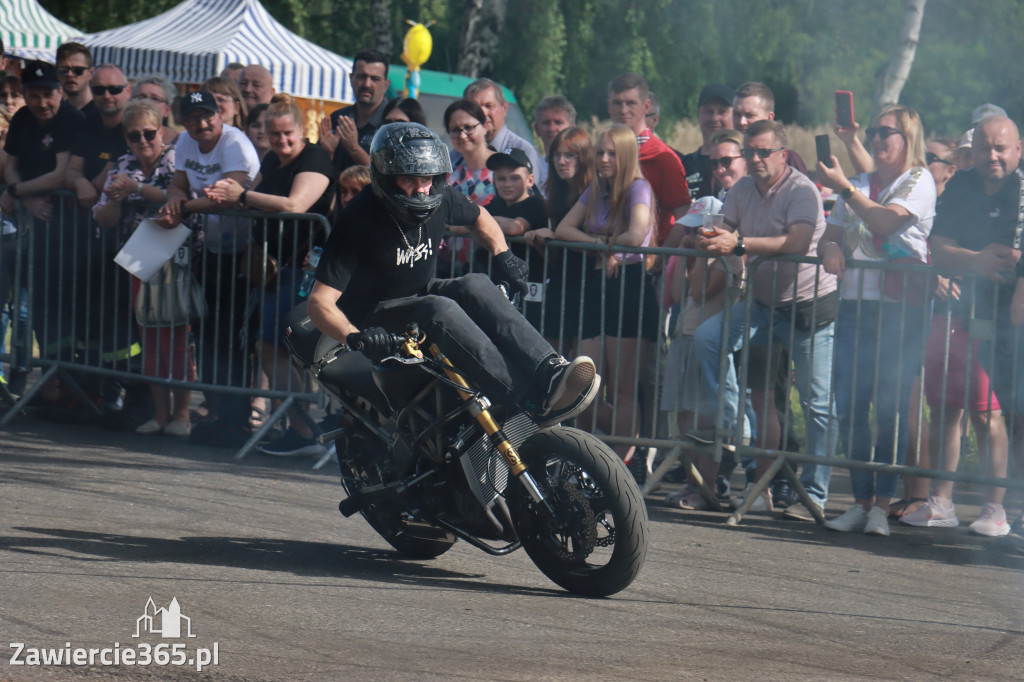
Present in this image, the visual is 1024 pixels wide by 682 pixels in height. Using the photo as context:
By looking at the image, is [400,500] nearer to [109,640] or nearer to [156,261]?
[109,640]

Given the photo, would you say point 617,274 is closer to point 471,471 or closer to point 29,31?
point 471,471

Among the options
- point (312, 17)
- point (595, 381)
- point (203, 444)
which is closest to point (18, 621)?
point (595, 381)

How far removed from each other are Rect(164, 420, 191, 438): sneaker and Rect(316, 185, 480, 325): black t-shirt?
3382 millimetres

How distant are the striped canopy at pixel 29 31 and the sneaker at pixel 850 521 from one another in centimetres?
1726

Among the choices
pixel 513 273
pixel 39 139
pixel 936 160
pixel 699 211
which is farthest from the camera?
pixel 936 160

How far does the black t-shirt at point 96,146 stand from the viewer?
28.7ft

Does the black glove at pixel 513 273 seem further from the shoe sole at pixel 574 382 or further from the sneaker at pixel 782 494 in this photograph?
the sneaker at pixel 782 494

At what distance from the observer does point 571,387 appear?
4910 mm

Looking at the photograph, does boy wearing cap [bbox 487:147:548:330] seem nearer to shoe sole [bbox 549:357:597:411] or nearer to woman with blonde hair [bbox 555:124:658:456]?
woman with blonde hair [bbox 555:124:658:456]

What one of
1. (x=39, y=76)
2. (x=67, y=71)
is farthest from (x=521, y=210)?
(x=67, y=71)

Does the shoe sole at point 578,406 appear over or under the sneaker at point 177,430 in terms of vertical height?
over

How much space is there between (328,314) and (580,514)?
1.18 meters

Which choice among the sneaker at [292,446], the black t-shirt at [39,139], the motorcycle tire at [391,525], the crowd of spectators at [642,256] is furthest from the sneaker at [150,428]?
the motorcycle tire at [391,525]

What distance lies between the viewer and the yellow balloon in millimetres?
17109
